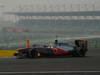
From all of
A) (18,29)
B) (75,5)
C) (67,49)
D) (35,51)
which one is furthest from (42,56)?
(75,5)

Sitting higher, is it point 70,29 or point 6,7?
point 6,7

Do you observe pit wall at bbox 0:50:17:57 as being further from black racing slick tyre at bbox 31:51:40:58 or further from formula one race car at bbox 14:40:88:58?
black racing slick tyre at bbox 31:51:40:58

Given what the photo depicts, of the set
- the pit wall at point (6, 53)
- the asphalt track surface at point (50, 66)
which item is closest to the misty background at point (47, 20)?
the pit wall at point (6, 53)

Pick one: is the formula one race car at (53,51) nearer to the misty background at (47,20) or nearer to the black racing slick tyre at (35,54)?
the black racing slick tyre at (35,54)

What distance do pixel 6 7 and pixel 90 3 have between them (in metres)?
7.81

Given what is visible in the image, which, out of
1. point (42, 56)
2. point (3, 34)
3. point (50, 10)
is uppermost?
point (50, 10)

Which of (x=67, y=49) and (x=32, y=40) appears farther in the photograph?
(x=32, y=40)

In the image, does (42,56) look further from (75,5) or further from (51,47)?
(75,5)

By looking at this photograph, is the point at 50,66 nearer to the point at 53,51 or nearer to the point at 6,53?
the point at 53,51

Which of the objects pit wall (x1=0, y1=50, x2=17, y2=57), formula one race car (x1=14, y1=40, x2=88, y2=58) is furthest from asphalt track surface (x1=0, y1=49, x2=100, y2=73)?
pit wall (x1=0, y1=50, x2=17, y2=57)

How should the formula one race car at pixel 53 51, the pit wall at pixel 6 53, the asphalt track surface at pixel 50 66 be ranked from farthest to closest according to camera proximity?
1. the pit wall at pixel 6 53
2. the formula one race car at pixel 53 51
3. the asphalt track surface at pixel 50 66

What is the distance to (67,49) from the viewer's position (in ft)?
52.6

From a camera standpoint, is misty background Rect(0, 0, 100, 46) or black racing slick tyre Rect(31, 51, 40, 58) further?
misty background Rect(0, 0, 100, 46)


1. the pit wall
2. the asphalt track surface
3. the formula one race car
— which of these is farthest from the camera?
the pit wall
